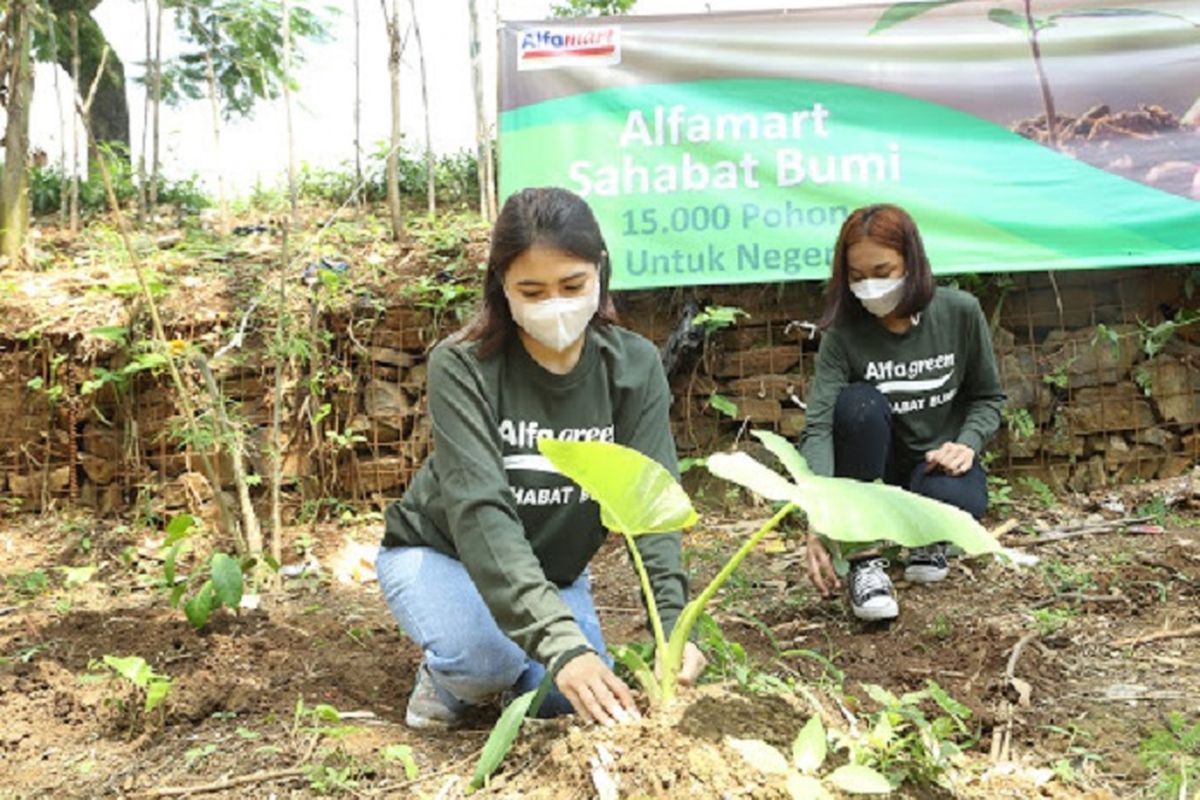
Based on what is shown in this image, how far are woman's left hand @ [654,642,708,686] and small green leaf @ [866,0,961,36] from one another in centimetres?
321

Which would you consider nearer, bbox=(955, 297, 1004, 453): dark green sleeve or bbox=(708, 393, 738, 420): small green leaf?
bbox=(955, 297, 1004, 453): dark green sleeve

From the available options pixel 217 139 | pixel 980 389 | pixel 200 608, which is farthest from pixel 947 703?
pixel 217 139

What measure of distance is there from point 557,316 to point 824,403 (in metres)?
1.35

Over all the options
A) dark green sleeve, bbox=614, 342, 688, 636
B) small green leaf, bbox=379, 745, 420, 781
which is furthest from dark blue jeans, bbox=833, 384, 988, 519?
small green leaf, bbox=379, 745, 420, 781

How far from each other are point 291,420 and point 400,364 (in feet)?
1.62

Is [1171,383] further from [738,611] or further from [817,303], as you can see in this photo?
[738,611]

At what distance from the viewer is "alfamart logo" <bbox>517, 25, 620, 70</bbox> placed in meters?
4.20

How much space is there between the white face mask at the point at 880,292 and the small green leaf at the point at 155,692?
1.97 meters

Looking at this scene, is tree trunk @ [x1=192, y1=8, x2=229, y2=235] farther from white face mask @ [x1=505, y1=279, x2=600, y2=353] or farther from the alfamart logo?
white face mask @ [x1=505, y1=279, x2=600, y2=353]

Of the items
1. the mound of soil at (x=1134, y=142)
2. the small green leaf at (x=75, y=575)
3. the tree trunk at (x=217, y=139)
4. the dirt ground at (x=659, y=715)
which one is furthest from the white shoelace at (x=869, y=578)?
the tree trunk at (x=217, y=139)

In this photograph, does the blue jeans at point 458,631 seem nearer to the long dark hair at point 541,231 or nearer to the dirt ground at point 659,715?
the dirt ground at point 659,715

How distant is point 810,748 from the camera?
138 cm

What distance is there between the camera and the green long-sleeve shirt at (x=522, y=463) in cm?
180

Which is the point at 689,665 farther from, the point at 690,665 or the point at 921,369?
the point at 921,369
